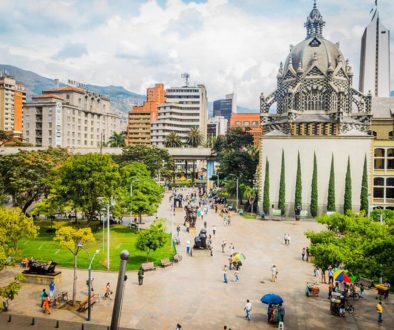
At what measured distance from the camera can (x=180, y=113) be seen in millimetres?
177000

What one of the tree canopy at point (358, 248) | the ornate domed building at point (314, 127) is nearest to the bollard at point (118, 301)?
the tree canopy at point (358, 248)

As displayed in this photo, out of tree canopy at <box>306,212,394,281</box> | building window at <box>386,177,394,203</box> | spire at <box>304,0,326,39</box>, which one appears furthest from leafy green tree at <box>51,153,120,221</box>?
spire at <box>304,0,326,39</box>

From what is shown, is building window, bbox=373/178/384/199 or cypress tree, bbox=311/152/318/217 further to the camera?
building window, bbox=373/178/384/199

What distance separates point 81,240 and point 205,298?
985 centimetres

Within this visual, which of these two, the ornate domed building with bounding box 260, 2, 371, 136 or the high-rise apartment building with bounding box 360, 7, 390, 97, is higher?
the high-rise apartment building with bounding box 360, 7, 390, 97

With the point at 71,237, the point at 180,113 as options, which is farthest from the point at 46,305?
the point at 180,113

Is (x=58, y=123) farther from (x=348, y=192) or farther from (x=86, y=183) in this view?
(x=348, y=192)

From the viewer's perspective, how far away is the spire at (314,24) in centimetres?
8588

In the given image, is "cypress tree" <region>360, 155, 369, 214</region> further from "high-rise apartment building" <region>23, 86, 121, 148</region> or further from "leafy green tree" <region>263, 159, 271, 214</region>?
"high-rise apartment building" <region>23, 86, 121, 148</region>

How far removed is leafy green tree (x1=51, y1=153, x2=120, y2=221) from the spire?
5882 cm

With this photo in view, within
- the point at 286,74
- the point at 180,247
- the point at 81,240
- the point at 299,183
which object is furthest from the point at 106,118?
the point at 81,240

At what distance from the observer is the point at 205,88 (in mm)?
194000

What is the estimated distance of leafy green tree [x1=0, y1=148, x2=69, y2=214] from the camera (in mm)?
51906

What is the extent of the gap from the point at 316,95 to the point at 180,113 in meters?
103
